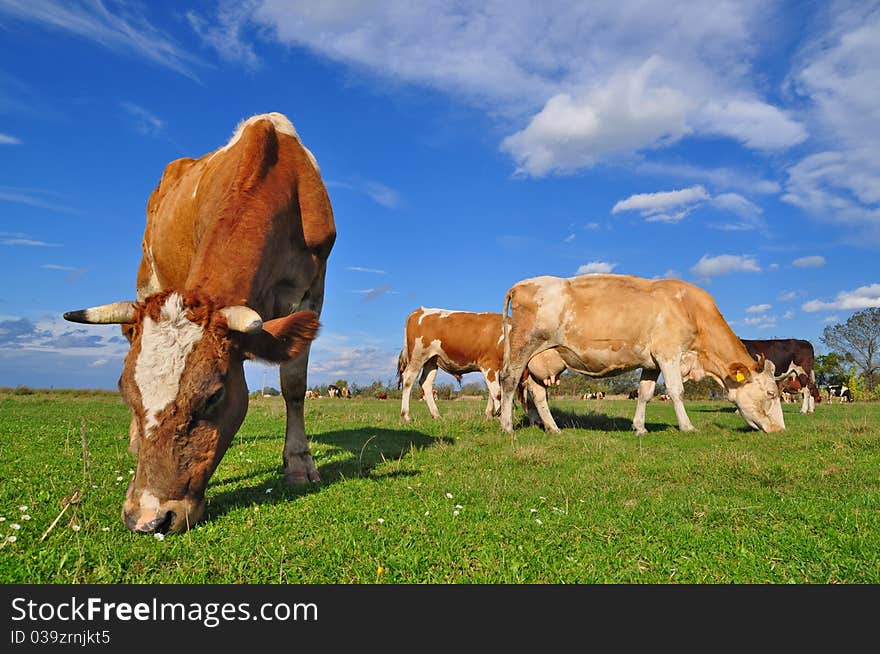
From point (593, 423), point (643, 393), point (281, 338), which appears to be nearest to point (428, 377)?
point (593, 423)

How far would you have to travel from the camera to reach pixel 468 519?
4.74 metres

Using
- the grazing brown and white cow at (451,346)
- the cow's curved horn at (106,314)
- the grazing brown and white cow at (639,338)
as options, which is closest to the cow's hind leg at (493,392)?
the grazing brown and white cow at (451,346)

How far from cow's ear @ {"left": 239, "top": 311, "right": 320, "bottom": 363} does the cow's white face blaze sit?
10.7 meters

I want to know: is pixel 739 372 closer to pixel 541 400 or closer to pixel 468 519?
pixel 541 400

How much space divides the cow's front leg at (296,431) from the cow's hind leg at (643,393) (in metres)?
7.81

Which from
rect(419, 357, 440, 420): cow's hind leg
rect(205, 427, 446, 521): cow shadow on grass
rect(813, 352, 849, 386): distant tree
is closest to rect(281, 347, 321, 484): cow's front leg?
rect(205, 427, 446, 521): cow shadow on grass

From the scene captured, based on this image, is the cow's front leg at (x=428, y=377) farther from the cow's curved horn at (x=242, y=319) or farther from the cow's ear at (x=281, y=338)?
the cow's curved horn at (x=242, y=319)

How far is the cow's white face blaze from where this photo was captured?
12.5 metres

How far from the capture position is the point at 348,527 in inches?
175

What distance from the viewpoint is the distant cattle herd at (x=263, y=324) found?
4.33 m

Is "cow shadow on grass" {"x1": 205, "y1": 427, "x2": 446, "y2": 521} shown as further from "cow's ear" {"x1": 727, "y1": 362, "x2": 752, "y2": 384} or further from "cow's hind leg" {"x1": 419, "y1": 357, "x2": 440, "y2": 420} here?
"cow's hind leg" {"x1": 419, "y1": 357, "x2": 440, "y2": 420}

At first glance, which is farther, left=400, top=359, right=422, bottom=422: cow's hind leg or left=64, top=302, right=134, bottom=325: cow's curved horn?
left=400, top=359, right=422, bottom=422: cow's hind leg
